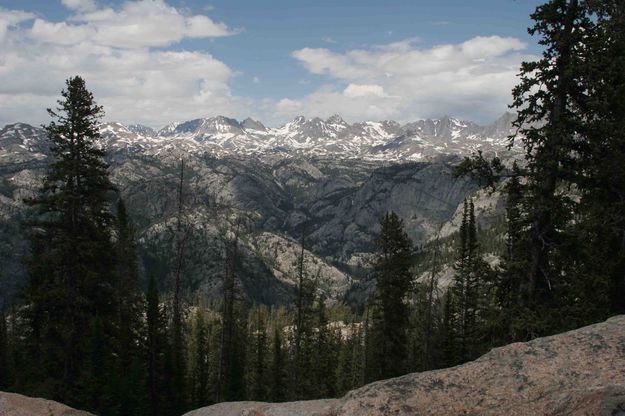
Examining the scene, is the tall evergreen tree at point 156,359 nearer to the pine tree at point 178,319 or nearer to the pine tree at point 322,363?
the pine tree at point 178,319

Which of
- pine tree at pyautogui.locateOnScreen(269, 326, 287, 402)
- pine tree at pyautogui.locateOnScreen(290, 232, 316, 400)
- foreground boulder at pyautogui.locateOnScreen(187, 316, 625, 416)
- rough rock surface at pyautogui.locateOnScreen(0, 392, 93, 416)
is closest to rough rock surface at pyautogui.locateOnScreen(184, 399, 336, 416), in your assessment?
foreground boulder at pyautogui.locateOnScreen(187, 316, 625, 416)

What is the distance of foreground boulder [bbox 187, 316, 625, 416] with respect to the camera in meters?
7.23

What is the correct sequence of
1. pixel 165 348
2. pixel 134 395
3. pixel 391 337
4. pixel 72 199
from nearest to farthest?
pixel 72 199
pixel 134 395
pixel 165 348
pixel 391 337

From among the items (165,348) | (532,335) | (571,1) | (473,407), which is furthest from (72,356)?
(571,1)

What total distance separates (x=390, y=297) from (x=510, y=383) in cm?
3534

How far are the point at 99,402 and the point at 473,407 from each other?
28533 millimetres

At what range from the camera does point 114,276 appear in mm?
29656

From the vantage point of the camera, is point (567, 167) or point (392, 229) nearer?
point (567, 167)

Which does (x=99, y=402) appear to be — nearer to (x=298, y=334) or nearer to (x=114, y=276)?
(x=114, y=276)

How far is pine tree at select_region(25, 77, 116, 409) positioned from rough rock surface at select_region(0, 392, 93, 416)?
58.3 ft

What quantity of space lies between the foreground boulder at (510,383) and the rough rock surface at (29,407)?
4.41 metres

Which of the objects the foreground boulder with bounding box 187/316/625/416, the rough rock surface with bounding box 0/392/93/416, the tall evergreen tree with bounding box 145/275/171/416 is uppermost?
the foreground boulder with bounding box 187/316/625/416

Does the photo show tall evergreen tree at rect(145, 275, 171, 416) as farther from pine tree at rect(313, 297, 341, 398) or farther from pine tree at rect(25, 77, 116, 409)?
pine tree at rect(313, 297, 341, 398)

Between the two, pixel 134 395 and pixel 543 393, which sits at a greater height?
pixel 543 393
